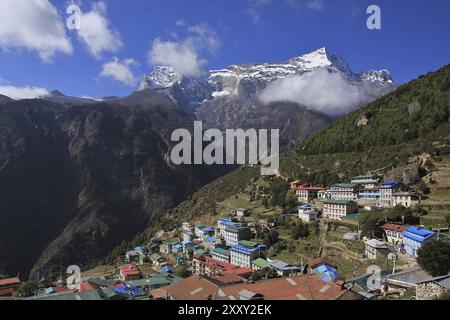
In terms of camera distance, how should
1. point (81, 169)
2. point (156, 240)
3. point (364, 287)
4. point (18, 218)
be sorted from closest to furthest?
1. point (364, 287)
2. point (156, 240)
3. point (18, 218)
4. point (81, 169)

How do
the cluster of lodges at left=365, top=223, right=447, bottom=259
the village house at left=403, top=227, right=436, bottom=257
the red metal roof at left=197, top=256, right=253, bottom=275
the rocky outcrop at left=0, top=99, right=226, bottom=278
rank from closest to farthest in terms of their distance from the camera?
the village house at left=403, top=227, right=436, bottom=257 < the cluster of lodges at left=365, top=223, right=447, bottom=259 < the red metal roof at left=197, top=256, right=253, bottom=275 < the rocky outcrop at left=0, top=99, right=226, bottom=278

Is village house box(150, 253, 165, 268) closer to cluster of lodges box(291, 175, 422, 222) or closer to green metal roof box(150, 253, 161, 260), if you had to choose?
green metal roof box(150, 253, 161, 260)

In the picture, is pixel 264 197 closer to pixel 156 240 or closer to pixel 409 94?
pixel 156 240

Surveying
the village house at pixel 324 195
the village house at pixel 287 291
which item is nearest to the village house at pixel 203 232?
the village house at pixel 324 195

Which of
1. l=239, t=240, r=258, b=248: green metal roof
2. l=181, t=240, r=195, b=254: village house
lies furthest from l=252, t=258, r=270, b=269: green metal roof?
l=181, t=240, r=195, b=254: village house

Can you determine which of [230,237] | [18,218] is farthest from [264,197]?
[18,218]

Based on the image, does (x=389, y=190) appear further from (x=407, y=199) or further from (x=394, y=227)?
(x=394, y=227)
